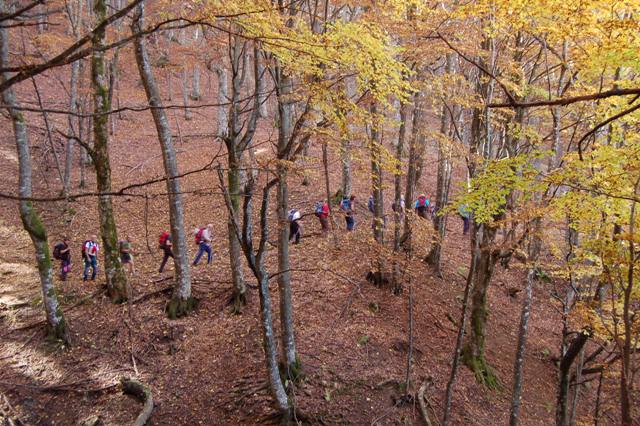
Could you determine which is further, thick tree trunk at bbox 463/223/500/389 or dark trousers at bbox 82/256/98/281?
dark trousers at bbox 82/256/98/281

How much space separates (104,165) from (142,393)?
484 centimetres

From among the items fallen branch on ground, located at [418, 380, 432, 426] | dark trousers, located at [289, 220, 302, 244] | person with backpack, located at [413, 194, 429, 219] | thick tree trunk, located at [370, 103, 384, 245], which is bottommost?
fallen branch on ground, located at [418, 380, 432, 426]

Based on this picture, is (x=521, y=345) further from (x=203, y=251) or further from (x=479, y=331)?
(x=203, y=251)

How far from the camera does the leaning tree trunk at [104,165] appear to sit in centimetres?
852

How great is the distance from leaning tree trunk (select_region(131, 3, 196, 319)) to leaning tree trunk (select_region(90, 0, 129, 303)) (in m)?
0.96

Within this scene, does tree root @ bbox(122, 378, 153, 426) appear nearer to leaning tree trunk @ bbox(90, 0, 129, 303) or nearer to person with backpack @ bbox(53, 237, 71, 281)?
leaning tree trunk @ bbox(90, 0, 129, 303)

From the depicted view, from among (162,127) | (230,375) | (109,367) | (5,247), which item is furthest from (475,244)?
(5,247)

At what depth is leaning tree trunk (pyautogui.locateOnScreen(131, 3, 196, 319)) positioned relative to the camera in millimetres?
8172

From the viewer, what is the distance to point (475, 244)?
25.7 ft

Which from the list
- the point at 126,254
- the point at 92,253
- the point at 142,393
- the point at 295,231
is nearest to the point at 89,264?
the point at 92,253

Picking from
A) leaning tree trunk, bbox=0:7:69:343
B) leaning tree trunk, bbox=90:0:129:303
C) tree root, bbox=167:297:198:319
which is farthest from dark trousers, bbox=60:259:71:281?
tree root, bbox=167:297:198:319

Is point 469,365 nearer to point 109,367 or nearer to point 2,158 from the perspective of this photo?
point 109,367

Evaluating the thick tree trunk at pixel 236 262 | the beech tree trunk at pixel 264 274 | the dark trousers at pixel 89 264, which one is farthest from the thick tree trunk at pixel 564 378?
the dark trousers at pixel 89 264

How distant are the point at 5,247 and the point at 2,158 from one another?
27.7 feet
